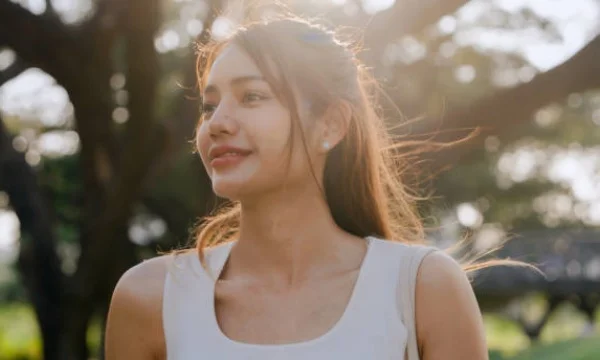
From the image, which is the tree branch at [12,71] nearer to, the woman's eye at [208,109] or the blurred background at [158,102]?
the blurred background at [158,102]

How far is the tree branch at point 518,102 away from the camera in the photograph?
604 cm

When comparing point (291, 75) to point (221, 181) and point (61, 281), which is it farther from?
point (61, 281)

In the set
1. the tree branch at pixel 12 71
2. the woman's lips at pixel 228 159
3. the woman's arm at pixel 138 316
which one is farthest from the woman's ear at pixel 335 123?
the tree branch at pixel 12 71

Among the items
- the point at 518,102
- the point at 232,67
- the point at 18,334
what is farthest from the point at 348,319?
the point at 18,334

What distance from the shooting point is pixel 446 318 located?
238 cm

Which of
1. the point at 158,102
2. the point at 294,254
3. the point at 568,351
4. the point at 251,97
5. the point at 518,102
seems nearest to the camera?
the point at 251,97

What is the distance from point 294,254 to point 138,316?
0.39 metres

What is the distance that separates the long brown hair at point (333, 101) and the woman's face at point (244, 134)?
0.03 m

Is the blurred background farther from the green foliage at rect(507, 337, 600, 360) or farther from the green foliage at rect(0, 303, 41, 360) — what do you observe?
the green foliage at rect(0, 303, 41, 360)

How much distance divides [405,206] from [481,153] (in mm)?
13587

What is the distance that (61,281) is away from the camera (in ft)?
31.8

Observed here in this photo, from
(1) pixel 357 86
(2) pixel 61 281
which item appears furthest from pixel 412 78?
(1) pixel 357 86

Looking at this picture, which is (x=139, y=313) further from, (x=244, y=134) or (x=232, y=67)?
(x=232, y=67)

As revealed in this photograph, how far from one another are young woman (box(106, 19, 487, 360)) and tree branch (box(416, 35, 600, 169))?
3.43 meters
